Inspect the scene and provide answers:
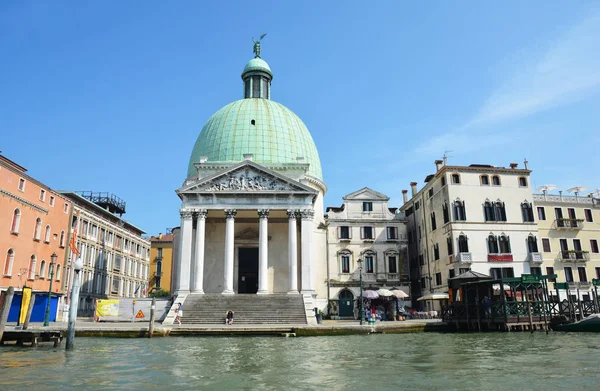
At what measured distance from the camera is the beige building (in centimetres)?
4541

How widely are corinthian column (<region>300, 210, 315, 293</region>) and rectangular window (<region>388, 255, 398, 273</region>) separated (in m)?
11.0

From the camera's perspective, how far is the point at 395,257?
43.7m

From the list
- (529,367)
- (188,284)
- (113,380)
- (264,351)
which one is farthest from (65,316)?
(529,367)

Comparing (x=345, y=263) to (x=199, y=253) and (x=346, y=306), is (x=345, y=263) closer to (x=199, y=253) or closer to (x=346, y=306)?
Answer: (x=346, y=306)

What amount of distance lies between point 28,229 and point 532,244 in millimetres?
39777

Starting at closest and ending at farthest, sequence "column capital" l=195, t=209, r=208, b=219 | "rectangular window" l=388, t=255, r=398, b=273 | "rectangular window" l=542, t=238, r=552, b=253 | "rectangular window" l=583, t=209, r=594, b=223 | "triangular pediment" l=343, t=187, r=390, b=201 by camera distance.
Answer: "column capital" l=195, t=209, r=208, b=219
"rectangular window" l=542, t=238, r=552, b=253
"rectangular window" l=583, t=209, r=594, b=223
"rectangular window" l=388, t=255, r=398, b=273
"triangular pediment" l=343, t=187, r=390, b=201

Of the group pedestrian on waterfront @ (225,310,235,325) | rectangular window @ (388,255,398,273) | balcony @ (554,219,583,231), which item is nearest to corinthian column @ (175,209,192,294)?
pedestrian on waterfront @ (225,310,235,325)

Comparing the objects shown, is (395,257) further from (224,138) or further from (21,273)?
(21,273)

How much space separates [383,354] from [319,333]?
8.54 m

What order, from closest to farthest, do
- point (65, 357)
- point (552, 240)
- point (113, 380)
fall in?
point (113, 380) < point (65, 357) < point (552, 240)

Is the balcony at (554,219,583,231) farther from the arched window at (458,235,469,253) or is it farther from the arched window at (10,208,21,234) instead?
the arched window at (10,208,21,234)

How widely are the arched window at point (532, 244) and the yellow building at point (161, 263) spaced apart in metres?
50.7

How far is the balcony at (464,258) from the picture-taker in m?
37.7

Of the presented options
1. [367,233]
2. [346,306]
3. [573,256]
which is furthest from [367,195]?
[573,256]
